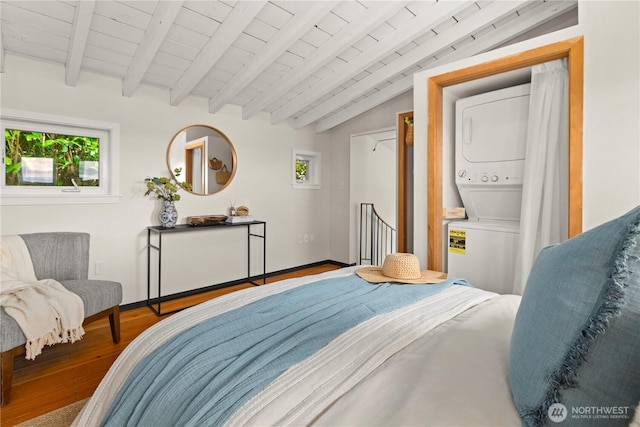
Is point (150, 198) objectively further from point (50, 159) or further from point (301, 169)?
point (301, 169)

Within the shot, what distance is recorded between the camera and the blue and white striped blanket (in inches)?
28.5

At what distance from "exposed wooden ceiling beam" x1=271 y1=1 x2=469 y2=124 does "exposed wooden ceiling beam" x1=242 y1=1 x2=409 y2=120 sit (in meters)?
0.24

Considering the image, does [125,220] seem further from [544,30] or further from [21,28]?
[544,30]

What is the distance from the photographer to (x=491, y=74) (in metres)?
2.11

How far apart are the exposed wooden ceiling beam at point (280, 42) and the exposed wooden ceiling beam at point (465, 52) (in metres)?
1.57

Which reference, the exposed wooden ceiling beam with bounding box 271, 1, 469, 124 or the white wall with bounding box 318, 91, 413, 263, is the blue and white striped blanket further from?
the white wall with bounding box 318, 91, 413, 263

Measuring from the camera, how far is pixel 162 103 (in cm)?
325

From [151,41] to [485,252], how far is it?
2821 mm

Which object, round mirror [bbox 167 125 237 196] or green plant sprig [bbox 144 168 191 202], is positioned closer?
green plant sprig [bbox 144 168 191 202]

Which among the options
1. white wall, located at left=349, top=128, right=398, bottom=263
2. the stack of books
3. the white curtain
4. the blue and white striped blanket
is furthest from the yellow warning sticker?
white wall, located at left=349, top=128, right=398, bottom=263

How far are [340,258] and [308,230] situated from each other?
68cm

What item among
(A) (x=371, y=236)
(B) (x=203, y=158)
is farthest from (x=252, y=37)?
(A) (x=371, y=236)

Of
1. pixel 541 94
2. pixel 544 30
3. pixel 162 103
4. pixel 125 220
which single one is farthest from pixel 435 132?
pixel 125 220

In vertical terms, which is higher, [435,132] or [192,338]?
[435,132]
